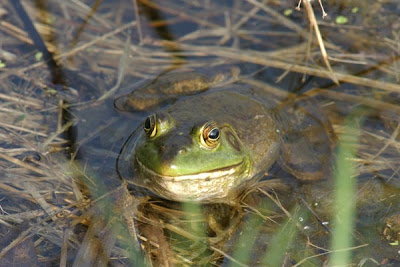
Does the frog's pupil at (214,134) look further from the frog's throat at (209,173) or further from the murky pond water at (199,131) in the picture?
the frog's throat at (209,173)

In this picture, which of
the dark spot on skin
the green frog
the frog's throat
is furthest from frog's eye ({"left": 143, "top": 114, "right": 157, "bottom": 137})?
the dark spot on skin

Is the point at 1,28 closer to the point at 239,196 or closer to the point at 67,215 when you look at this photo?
the point at 67,215

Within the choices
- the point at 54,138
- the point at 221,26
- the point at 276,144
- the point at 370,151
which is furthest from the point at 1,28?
the point at 370,151

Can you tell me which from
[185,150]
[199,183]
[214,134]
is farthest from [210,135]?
[199,183]

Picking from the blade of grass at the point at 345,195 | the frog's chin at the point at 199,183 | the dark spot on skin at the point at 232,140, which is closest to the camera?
the blade of grass at the point at 345,195

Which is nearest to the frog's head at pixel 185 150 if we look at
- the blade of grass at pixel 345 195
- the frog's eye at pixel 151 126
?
the frog's eye at pixel 151 126

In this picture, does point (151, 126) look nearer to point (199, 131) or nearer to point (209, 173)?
point (199, 131)

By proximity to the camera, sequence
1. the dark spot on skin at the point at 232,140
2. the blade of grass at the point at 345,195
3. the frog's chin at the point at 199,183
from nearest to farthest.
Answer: the blade of grass at the point at 345,195, the frog's chin at the point at 199,183, the dark spot on skin at the point at 232,140
